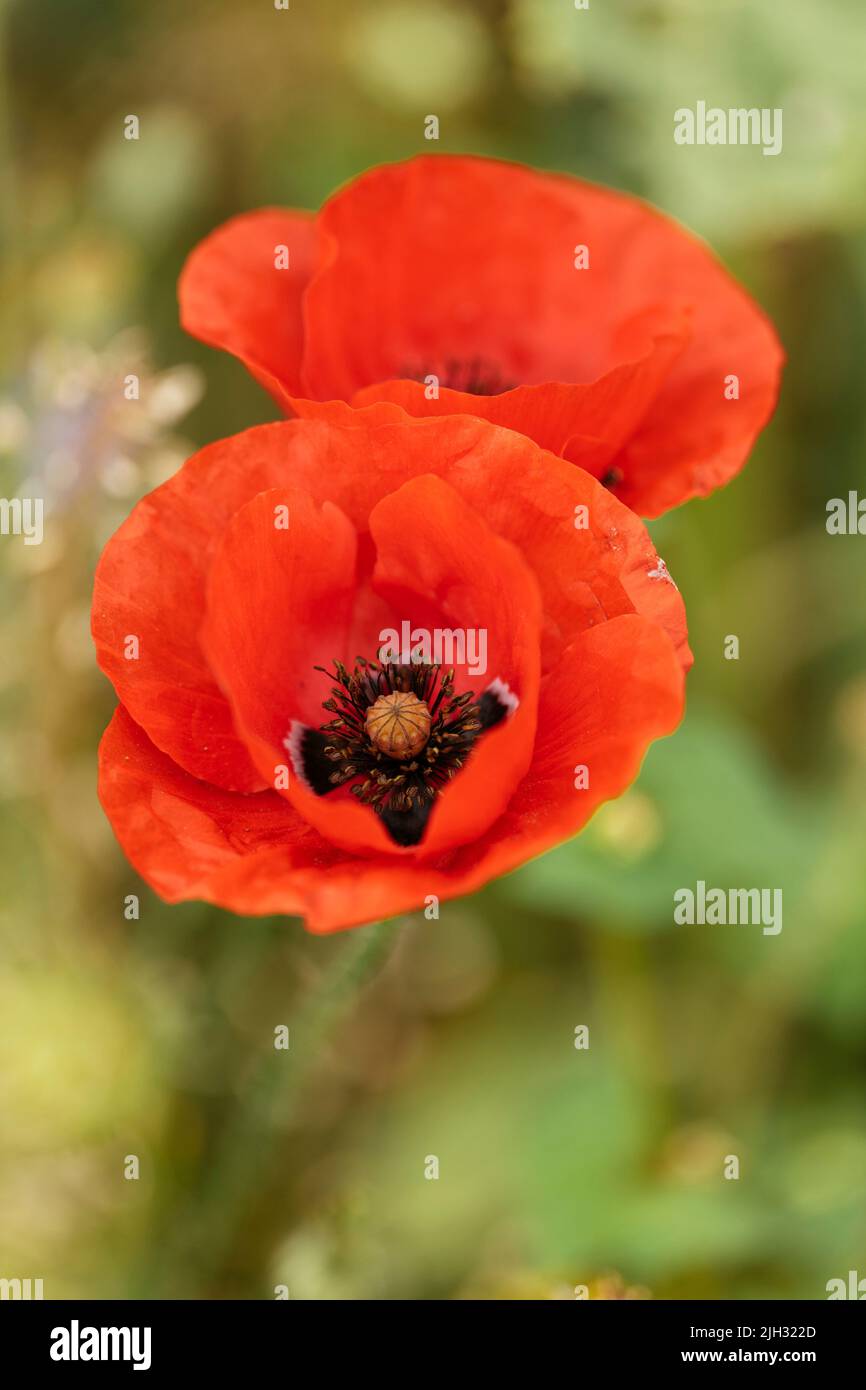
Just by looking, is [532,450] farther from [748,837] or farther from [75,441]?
[748,837]

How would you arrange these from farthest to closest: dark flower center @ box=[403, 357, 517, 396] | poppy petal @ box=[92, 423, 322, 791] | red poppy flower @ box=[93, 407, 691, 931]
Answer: dark flower center @ box=[403, 357, 517, 396] < poppy petal @ box=[92, 423, 322, 791] < red poppy flower @ box=[93, 407, 691, 931]

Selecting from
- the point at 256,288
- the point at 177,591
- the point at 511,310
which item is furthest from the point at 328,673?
the point at 511,310

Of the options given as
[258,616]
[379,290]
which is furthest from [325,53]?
[258,616]

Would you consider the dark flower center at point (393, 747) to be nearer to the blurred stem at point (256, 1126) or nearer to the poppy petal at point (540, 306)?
the blurred stem at point (256, 1126)

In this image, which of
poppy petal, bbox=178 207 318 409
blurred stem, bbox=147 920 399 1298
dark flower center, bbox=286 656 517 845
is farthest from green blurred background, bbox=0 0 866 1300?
poppy petal, bbox=178 207 318 409

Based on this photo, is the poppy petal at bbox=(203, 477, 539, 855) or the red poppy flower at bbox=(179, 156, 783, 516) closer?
the poppy petal at bbox=(203, 477, 539, 855)

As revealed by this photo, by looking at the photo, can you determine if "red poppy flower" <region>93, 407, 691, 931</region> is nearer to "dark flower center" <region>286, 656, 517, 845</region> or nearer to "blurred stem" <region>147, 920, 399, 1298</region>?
"dark flower center" <region>286, 656, 517, 845</region>

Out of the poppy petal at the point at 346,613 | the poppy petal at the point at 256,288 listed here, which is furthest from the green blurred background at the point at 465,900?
the poppy petal at the point at 346,613
